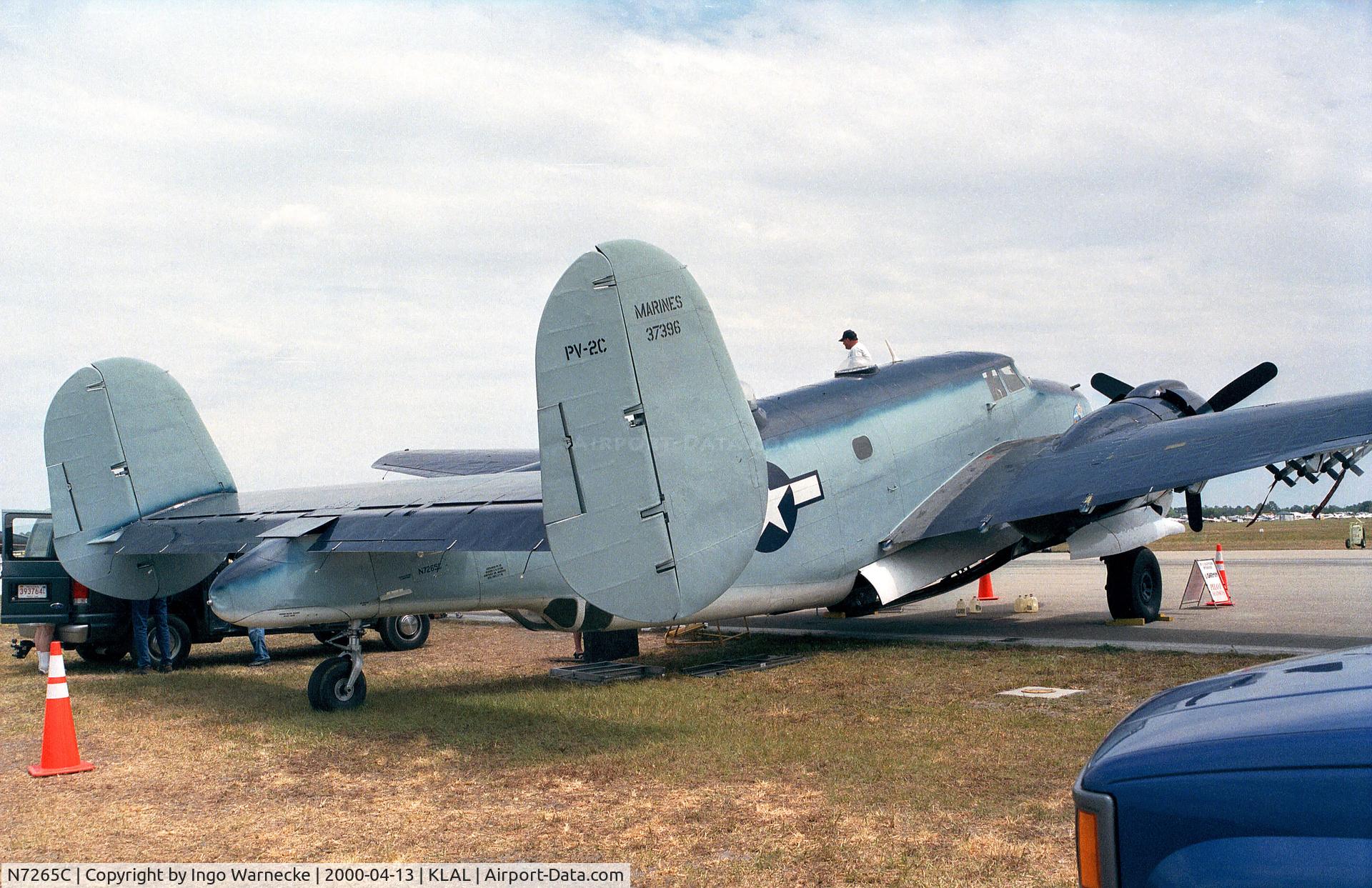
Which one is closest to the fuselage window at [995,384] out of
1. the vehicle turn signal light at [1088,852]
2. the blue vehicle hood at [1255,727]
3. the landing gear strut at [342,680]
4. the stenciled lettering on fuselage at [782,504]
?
the stenciled lettering on fuselage at [782,504]

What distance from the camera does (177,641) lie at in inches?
632

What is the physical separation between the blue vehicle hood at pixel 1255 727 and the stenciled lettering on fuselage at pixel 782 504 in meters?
9.15

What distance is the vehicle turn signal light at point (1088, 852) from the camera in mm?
3000

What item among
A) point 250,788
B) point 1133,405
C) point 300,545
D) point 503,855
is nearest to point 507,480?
point 300,545

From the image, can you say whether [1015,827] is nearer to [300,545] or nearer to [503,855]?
[503,855]

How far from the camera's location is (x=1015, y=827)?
637 centimetres

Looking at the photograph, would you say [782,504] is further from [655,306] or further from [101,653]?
[101,653]

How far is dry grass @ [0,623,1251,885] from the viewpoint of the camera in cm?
629

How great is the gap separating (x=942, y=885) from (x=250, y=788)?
5.33 metres

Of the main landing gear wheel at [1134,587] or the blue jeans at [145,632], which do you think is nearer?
the blue jeans at [145,632]

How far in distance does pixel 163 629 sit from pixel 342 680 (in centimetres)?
555

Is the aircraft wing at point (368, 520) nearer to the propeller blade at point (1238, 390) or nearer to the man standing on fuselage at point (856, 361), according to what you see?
the man standing on fuselage at point (856, 361)

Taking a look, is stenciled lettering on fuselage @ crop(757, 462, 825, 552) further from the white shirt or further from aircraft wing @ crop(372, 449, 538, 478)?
aircraft wing @ crop(372, 449, 538, 478)

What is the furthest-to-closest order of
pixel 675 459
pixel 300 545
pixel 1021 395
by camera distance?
pixel 1021 395, pixel 300 545, pixel 675 459
